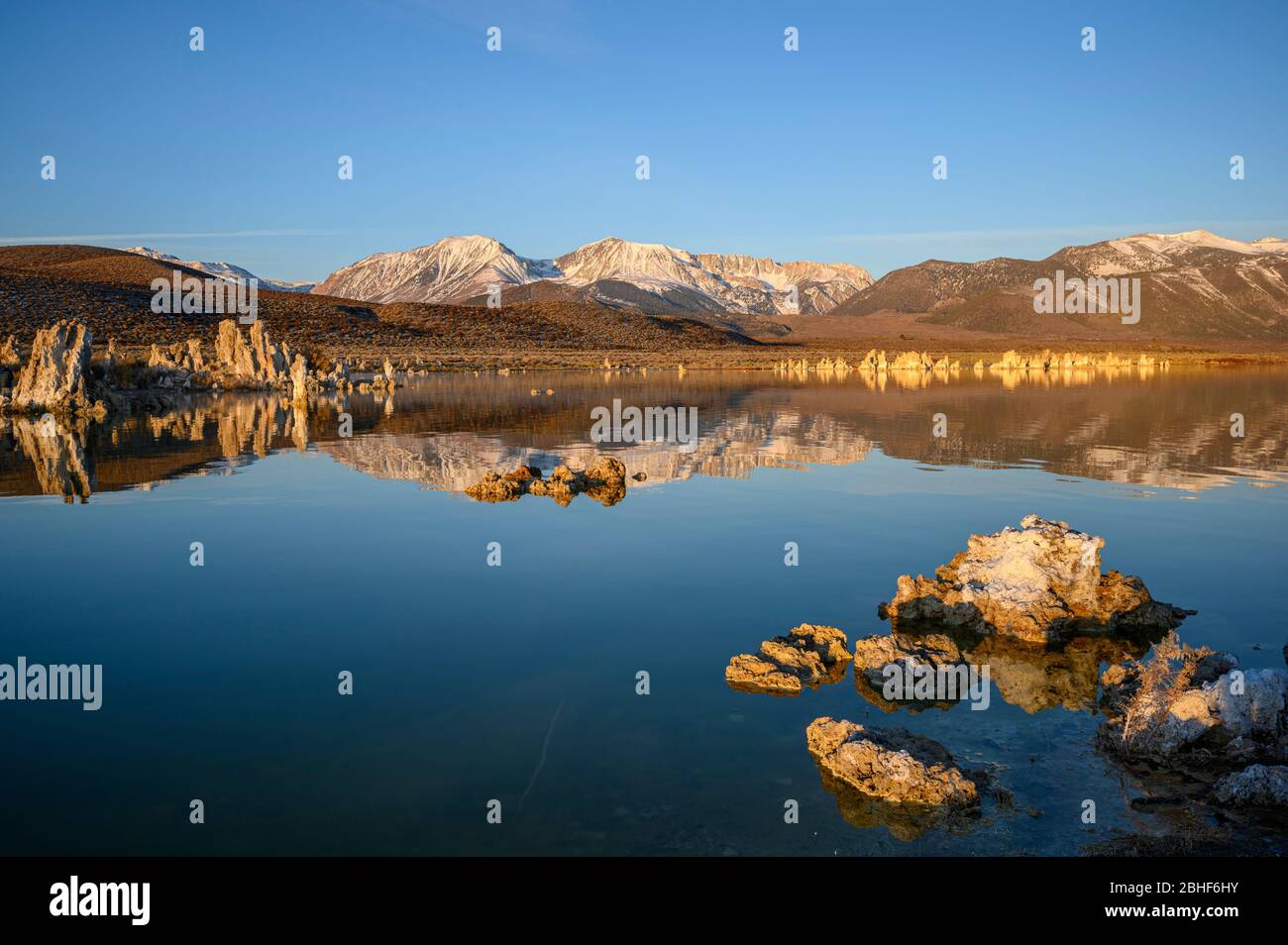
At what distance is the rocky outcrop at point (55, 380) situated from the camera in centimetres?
3300

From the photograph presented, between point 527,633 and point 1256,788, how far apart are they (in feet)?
20.5

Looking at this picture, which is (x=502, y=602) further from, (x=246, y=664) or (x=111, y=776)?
(x=111, y=776)

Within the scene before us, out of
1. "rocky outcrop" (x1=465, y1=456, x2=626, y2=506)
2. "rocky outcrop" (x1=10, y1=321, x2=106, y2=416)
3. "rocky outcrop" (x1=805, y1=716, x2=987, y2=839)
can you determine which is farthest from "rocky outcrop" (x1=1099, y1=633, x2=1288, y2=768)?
"rocky outcrop" (x1=10, y1=321, x2=106, y2=416)

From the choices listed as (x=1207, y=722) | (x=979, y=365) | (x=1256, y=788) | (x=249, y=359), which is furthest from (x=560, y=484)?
(x=979, y=365)

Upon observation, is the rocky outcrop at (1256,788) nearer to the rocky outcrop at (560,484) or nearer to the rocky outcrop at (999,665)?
the rocky outcrop at (999,665)

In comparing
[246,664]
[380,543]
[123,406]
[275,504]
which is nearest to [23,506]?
[275,504]

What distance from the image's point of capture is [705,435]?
26.7 m

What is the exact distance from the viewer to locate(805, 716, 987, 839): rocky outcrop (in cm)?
591

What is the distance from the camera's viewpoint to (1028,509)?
15.2 m

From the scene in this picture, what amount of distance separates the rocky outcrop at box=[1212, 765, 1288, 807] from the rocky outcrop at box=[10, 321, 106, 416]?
35.5 m

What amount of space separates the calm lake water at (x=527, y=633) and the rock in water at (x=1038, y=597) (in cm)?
42

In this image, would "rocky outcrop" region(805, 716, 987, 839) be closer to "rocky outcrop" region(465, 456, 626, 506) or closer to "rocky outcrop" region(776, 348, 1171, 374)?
"rocky outcrop" region(465, 456, 626, 506)
